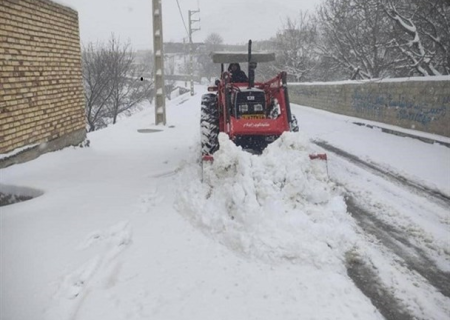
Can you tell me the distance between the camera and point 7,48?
17.6ft

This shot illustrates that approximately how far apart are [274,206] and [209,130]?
265cm

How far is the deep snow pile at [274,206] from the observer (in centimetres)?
354

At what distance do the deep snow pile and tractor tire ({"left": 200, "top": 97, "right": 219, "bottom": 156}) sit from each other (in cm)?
110

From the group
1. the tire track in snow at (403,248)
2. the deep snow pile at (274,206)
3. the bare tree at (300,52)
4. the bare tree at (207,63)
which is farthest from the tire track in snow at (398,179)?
the bare tree at (207,63)

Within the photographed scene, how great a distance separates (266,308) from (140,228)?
189 cm

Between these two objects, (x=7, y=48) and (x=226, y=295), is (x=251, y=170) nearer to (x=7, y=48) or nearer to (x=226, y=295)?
(x=226, y=295)

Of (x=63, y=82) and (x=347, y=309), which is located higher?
(x=63, y=82)

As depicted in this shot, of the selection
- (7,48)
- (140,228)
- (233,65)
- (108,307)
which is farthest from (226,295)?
(233,65)

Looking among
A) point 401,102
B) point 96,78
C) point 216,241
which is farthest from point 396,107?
point 96,78

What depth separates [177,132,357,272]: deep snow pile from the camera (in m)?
3.54

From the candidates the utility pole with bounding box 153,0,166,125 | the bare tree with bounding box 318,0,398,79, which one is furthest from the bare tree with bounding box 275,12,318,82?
the utility pole with bounding box 153,0,166,125

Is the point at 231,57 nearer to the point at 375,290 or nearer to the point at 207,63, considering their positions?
the point at 375,290

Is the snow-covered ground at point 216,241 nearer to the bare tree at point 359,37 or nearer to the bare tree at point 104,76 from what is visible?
the bare tree at point 359,37

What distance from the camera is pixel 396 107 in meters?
10.4
